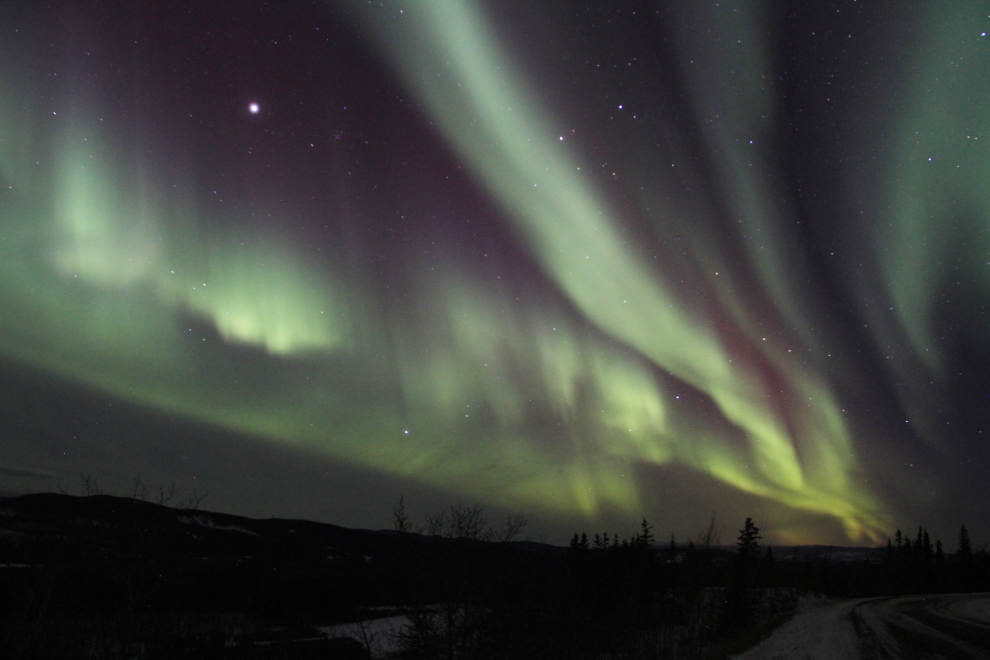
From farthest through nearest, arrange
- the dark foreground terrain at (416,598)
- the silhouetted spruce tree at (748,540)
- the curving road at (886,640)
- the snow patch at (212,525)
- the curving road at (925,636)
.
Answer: the snow patch at (212,525), the silhouetted spruce tree at (748,540), the dark foreground terrain at (416,598), the curving road at (886,640), the curving road at (925,636)

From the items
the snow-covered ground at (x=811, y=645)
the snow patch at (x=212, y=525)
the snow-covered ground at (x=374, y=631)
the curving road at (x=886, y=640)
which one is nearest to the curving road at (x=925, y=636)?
the curving road at (x=886, y=640)

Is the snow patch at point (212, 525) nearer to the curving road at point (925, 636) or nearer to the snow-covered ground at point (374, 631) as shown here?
the snow-covered ground at point (374, 631)

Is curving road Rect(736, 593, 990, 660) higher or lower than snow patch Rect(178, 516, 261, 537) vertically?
higher

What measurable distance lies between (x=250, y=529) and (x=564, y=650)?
18682 cm

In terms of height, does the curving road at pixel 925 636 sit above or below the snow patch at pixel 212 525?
above

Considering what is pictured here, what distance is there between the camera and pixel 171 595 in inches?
3565

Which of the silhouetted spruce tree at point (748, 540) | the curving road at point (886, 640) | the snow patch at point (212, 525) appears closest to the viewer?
the curving road at point (886, 640)

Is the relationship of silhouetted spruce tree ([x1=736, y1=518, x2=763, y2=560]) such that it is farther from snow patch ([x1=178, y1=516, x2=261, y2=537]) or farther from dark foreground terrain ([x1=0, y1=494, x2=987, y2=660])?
snow patch ([x1=178, y1=516, x2=261, y2=537])

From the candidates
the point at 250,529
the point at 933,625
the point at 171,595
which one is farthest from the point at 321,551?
the point at 933,625

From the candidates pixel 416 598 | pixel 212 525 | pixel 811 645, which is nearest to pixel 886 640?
pixel 811 645

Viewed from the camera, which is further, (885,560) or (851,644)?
(885,560)

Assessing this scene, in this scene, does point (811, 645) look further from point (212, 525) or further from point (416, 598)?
point (212, 525)

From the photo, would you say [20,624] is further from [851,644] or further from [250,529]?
[250,529]

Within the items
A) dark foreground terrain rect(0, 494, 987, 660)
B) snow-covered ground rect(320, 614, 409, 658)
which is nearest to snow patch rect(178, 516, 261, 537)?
dark foreground terrain rect(0, 494, 987, 660)
